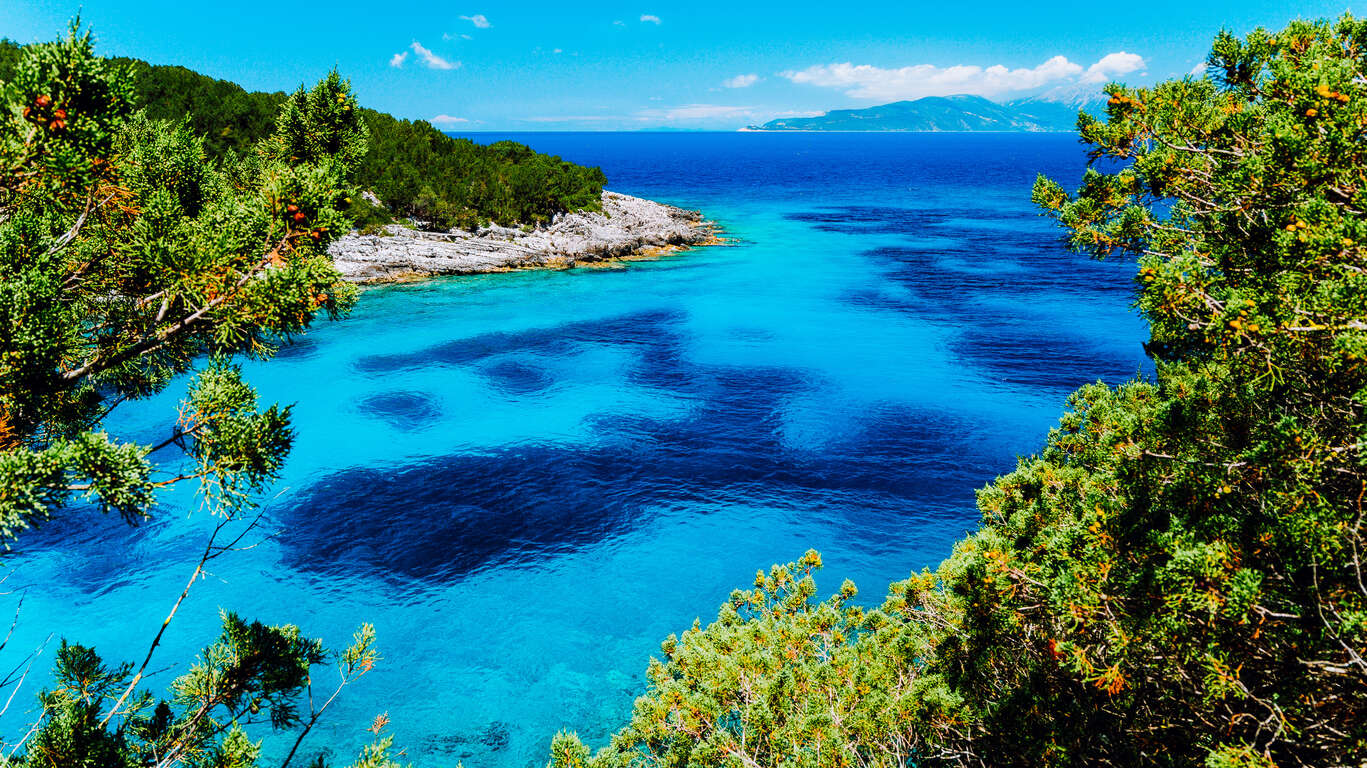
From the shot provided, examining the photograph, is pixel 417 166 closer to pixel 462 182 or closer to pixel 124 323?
pixel 462 182

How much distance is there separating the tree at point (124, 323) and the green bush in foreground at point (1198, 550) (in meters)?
4.51

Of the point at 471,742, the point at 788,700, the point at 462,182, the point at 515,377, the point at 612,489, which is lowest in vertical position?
the point at 471,742

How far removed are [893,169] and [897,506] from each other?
186832mm

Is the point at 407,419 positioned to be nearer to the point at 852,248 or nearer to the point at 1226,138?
the point at 1226,138

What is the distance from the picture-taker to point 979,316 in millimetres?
52062

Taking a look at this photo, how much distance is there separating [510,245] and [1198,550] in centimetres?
6659

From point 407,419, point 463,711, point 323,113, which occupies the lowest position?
point 463,711

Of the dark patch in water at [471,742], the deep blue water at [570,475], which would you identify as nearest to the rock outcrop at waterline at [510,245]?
the deep blue water at [570,475]

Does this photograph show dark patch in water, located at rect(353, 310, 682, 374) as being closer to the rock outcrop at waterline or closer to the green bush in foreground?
the rock outcrop at waterline

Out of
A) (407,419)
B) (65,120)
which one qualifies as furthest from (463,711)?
(407,419)

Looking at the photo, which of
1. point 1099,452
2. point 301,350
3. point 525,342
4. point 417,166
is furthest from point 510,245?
point 1099,452

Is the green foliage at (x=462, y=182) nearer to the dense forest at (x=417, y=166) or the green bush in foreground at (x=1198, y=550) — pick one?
the dense forest at (x=417, y=166)

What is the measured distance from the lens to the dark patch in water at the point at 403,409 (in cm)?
3453

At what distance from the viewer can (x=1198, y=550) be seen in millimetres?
5047
